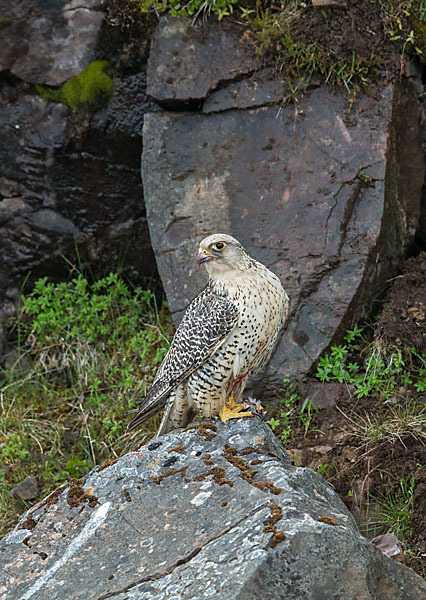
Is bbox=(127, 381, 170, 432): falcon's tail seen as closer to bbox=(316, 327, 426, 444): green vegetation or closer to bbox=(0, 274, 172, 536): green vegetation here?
bbox=(0, 274, 172, 536): green vegetation

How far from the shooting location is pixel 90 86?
587cm

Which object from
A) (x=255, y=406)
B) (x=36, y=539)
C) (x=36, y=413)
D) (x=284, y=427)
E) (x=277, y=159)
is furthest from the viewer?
(x=36, y=413)

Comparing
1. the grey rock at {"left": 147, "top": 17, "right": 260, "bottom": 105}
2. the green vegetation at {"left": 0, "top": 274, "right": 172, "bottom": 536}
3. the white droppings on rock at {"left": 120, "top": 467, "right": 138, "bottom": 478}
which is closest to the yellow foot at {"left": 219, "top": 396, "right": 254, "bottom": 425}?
the white droppings on rock at {"left": 120, "top": 467, "right": 138, "bottom": 478}

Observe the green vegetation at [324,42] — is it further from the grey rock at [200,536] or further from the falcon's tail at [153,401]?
the grey rock at [200,536]

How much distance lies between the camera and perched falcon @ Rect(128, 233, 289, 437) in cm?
398

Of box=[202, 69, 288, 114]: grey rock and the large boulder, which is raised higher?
box=[202, 69, 288, 114]: grey rock

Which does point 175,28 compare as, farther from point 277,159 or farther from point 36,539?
point 36,539

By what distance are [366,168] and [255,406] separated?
2185mm

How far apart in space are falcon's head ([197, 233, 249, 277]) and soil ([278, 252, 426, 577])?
1.47 meters

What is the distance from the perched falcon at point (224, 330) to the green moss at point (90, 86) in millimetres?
2372

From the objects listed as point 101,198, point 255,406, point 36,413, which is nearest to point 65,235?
point 101,198

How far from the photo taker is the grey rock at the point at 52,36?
5848 mm

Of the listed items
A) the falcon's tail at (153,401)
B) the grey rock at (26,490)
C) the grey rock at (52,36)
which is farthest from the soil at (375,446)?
the grey rock at (52,36)

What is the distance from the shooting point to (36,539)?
10.1ft
